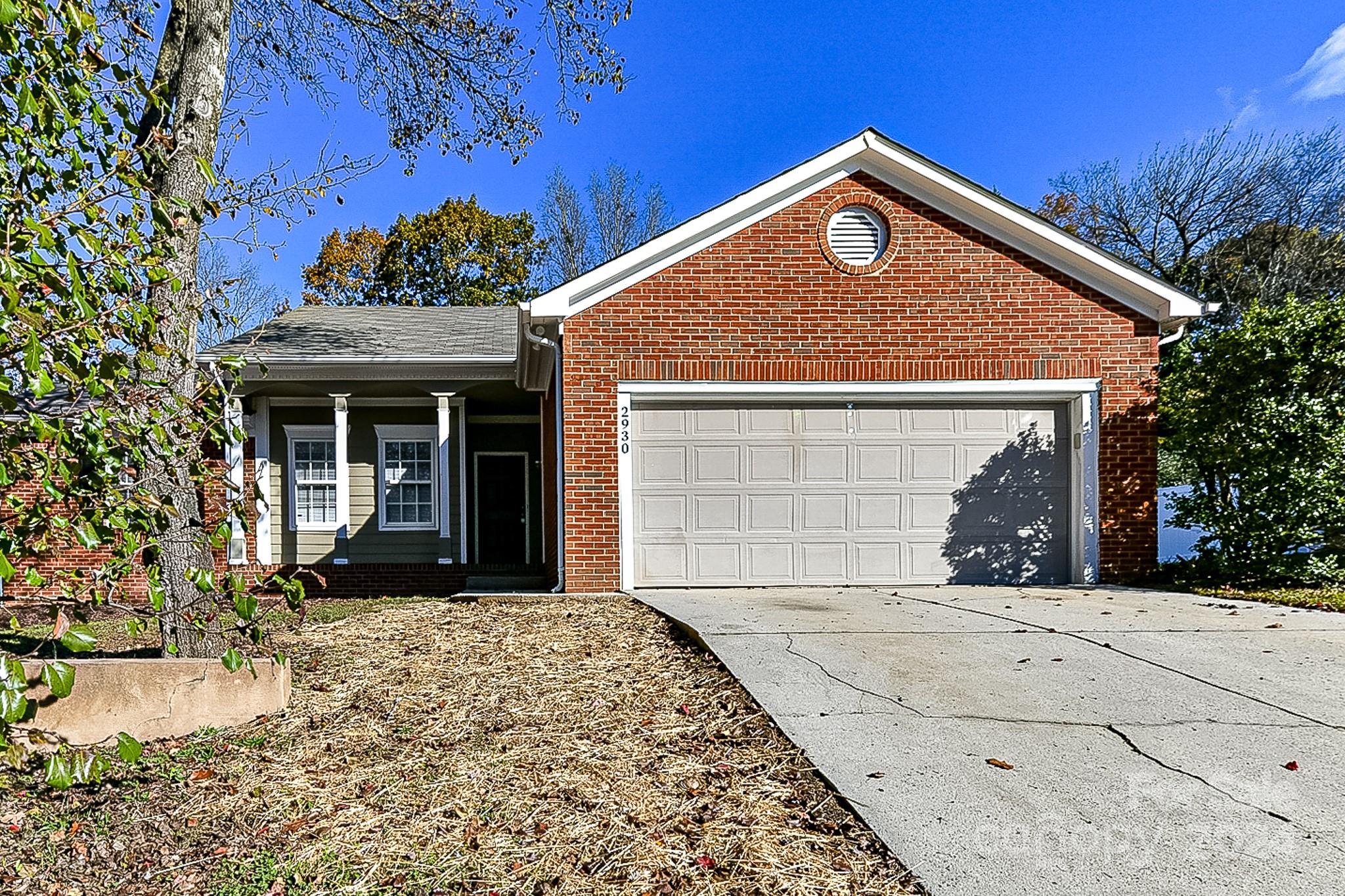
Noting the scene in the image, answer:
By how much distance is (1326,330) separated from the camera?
7.96 m

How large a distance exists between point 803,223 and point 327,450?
807 cm

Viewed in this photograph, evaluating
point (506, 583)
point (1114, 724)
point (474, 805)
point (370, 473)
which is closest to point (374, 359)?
point (370, 473)

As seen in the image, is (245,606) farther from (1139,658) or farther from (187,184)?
(1139,658)

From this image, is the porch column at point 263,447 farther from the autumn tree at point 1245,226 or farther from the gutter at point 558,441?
the autumn tree at point 1245,226

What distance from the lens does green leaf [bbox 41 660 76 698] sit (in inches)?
71.6

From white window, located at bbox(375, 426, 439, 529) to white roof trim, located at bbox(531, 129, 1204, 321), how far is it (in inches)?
185

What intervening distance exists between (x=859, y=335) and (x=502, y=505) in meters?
→ 7.50

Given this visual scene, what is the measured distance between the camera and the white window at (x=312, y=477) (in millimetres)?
11758

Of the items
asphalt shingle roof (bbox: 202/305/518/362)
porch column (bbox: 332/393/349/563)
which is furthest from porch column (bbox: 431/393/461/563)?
porch column (bbox: 332/393/349/563)

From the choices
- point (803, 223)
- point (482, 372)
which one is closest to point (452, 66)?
point (482, 372)

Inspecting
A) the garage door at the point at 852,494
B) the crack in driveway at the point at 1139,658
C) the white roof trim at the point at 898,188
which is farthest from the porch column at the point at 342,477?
the crack in driveway at the point at 1139,658

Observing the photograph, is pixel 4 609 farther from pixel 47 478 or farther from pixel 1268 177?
pixel 1268 177

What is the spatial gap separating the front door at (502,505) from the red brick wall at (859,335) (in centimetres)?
543

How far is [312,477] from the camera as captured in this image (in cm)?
1185
